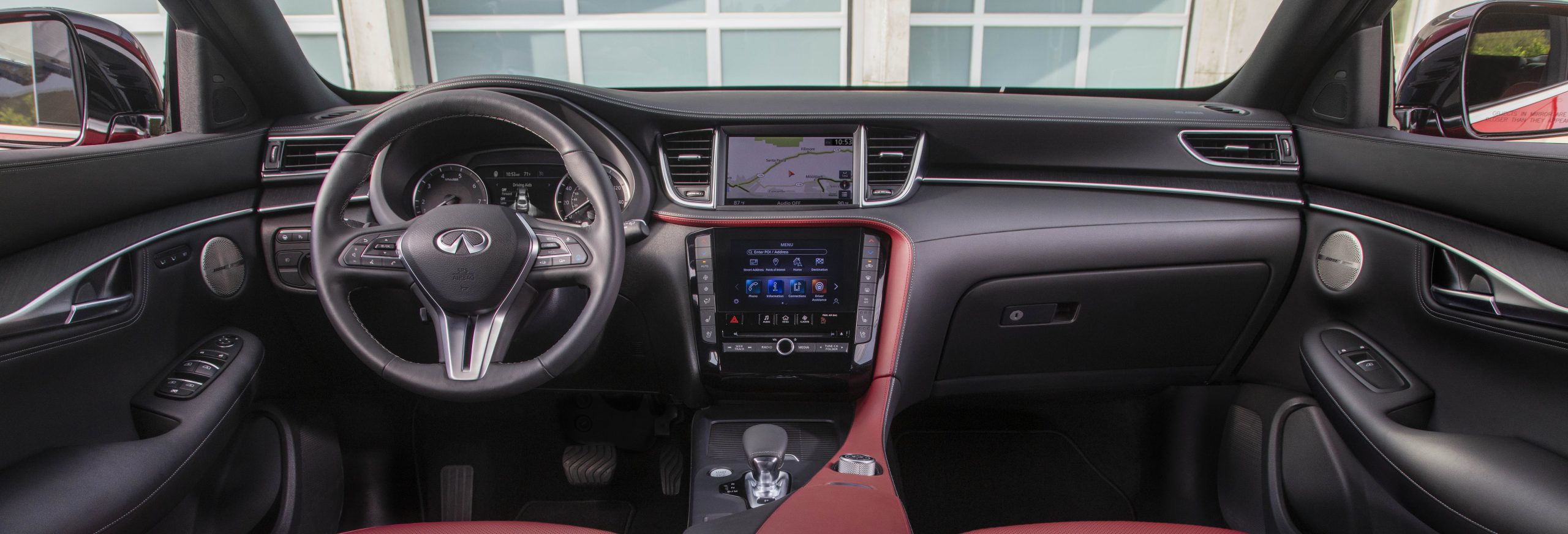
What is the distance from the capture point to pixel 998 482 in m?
2.28

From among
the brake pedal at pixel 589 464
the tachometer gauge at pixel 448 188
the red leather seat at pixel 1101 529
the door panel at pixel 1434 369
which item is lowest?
the brake pedal at pixel 589 464

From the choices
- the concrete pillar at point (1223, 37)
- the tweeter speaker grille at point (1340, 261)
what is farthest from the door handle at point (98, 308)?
the concrete pillar at point (1223, 37)

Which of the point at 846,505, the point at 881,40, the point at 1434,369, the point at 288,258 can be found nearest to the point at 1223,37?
the point at 1434,369

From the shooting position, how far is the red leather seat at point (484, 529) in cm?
121

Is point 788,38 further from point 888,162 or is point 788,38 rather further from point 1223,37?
point 888,162

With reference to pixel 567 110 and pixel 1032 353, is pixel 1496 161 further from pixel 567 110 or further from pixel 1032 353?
pixel 567 110

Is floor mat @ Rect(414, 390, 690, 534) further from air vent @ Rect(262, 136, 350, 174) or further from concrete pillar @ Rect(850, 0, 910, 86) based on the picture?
concrete pillar @ Rect(850, 0, 910, 86)

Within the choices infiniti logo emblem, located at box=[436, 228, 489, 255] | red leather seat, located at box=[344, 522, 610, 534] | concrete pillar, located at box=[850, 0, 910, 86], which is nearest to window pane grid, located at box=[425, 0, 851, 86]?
concrete pillar, located at box=[850, 0, 910, 86]

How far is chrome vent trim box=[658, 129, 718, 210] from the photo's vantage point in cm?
178

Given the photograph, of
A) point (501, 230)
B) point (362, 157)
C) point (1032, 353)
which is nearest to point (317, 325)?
point (362, 157)

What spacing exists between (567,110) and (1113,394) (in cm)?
175

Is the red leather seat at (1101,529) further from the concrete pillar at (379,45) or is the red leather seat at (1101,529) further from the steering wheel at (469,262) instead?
the concrete pillar at (379,45)

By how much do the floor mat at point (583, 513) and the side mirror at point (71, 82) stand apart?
138 centimetres

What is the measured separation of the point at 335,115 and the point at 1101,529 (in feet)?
6.68
